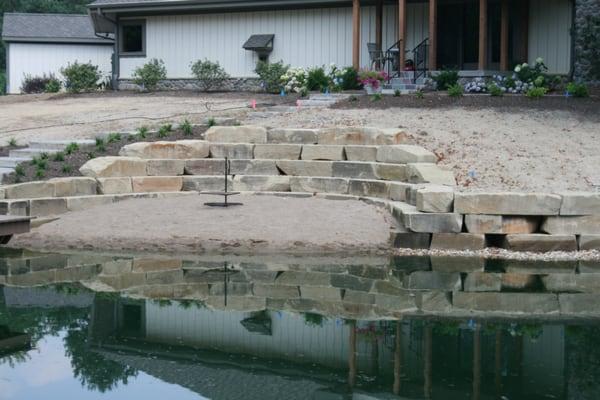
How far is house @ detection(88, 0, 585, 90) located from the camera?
2238cm

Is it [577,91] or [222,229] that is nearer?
[222,229]

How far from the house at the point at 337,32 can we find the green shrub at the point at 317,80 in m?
1.03

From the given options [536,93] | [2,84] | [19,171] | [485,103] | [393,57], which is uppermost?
[2,84]

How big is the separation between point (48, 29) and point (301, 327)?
2883 cm

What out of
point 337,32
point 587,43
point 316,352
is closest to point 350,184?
point 316,352

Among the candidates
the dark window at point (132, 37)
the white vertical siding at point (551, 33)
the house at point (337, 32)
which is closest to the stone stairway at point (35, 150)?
the house at point (337, 32)

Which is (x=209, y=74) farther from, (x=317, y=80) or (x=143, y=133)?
(x=143, y=133)

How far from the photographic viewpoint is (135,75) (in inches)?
1043

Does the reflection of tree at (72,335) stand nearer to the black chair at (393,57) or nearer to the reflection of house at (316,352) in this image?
the reflection of house at (316,352)

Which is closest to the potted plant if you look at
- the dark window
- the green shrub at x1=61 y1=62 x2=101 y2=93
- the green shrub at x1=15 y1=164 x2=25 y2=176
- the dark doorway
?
the dark doorway

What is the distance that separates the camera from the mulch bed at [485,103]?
1738 centimetres

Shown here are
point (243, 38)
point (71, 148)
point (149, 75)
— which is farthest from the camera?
point (243, 38)

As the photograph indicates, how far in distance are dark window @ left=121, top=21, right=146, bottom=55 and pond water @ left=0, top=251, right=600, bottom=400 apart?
1644 cm

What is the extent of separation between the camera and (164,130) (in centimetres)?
1683
